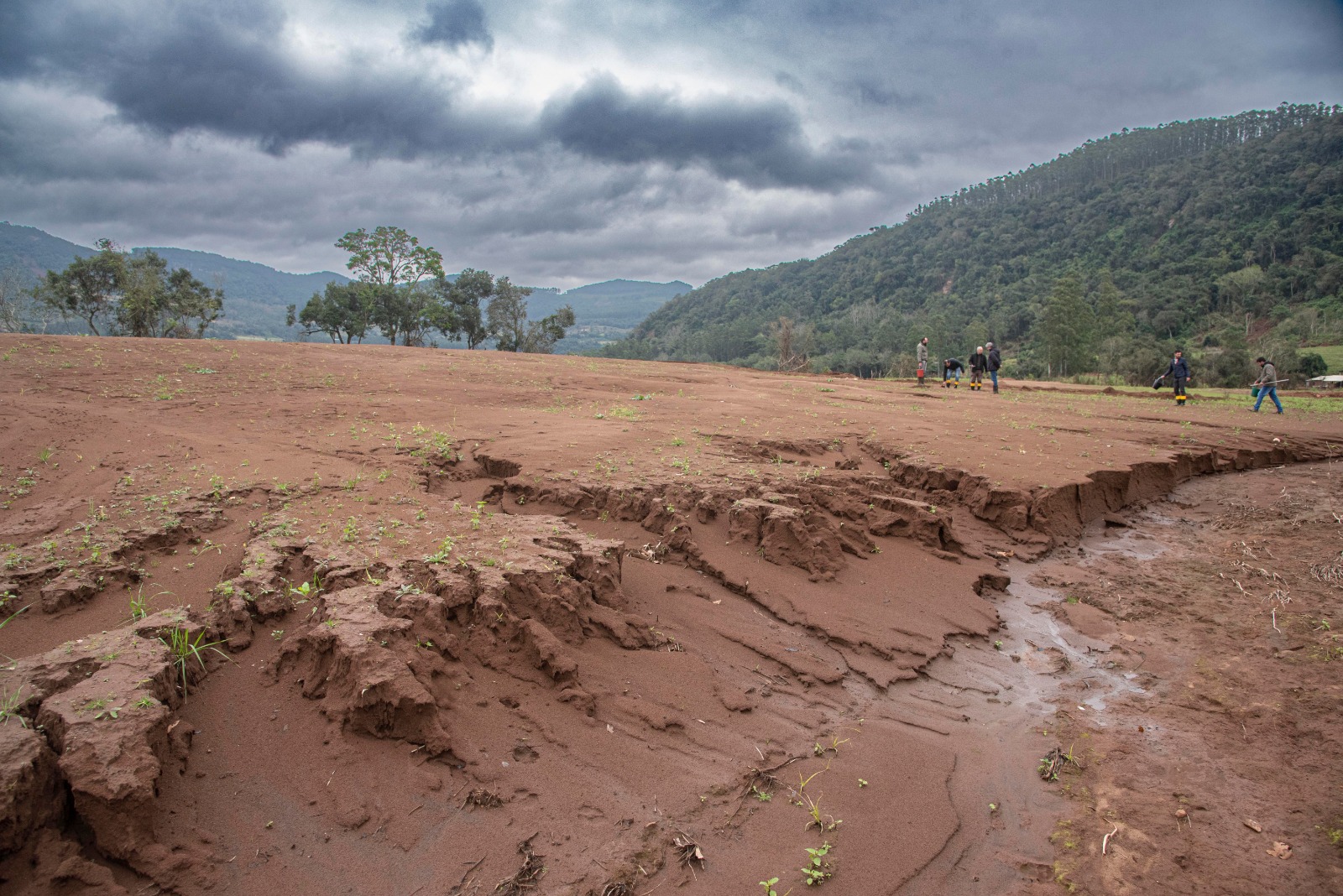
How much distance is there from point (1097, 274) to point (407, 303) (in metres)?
74.4

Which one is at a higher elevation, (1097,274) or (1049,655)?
(1097,274)

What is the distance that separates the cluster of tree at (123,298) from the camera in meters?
31.1

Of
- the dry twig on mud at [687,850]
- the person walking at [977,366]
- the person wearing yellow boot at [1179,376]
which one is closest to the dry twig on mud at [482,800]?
the dry twig on mud at [687,850]

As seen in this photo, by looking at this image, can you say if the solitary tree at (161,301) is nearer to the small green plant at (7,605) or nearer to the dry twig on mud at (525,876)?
the small green plant at (7,605)

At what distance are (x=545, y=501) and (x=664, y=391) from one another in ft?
29.0

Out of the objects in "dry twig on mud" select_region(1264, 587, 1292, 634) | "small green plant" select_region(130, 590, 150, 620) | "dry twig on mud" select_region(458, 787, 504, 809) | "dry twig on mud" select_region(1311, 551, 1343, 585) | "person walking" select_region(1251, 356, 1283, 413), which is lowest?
"dry twig on mud" select_region(458, 787, 504, 809)

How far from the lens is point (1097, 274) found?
74.4 meters

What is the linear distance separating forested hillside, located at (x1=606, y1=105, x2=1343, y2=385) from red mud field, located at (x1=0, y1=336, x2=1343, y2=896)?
35495mm

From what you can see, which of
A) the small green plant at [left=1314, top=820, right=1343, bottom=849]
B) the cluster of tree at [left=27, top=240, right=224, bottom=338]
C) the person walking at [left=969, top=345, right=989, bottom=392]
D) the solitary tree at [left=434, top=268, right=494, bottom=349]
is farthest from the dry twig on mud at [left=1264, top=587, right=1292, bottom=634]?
the solitary tree at [left=434, top=268, right=494, bottom=349]

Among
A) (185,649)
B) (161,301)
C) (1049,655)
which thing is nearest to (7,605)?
(185,649)

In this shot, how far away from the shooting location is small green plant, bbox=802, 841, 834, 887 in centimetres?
322

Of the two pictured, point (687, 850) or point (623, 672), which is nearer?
point (687, 850)

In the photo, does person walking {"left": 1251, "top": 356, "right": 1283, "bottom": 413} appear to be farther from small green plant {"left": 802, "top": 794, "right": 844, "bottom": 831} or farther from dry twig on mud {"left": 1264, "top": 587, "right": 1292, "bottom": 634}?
small green plant {"left": 802, "top": 794, "right": 844, "bottom": 831}

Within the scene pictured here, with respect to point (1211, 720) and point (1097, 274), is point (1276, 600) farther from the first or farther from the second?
point (1097, 274)
